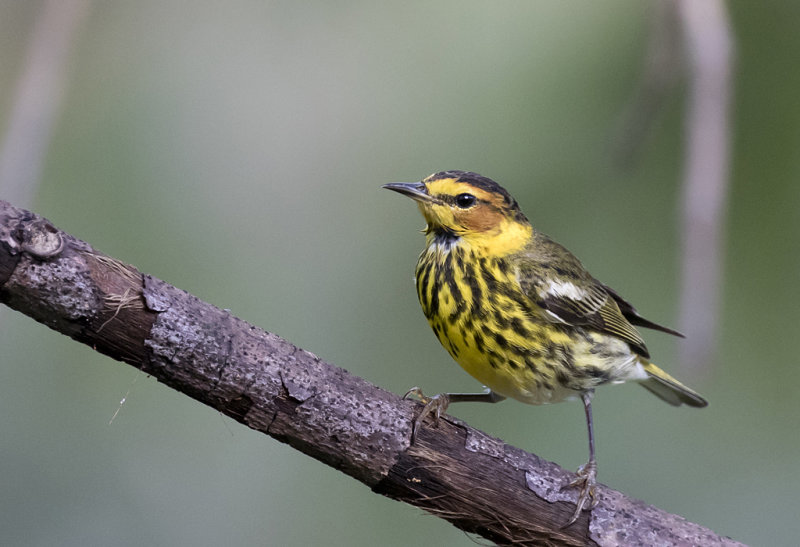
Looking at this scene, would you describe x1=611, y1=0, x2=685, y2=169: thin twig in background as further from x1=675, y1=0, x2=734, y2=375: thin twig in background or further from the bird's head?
the bird's head

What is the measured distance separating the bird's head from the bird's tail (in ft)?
3.45

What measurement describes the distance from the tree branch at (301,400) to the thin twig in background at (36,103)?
9.2 inches

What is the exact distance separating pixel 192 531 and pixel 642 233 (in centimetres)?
313

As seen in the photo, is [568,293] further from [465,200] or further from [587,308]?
[465,200]

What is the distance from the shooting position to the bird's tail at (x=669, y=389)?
13.7 feet

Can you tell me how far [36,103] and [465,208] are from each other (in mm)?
1764

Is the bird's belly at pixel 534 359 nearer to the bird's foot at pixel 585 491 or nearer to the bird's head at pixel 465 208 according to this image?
the bird's head at pixel 465 208

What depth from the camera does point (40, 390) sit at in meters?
4.54

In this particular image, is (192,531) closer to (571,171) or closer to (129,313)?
(129,313)

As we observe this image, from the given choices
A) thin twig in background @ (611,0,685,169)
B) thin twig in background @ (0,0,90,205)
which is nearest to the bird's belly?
thin twig in background @ (611,0,685,169)

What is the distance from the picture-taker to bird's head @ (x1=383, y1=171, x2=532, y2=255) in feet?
12.0

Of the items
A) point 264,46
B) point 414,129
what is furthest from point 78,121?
point 414,129

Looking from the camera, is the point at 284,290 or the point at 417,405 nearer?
the point at 417,405

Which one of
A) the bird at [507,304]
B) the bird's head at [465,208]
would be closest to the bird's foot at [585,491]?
the bird at [507,304]
